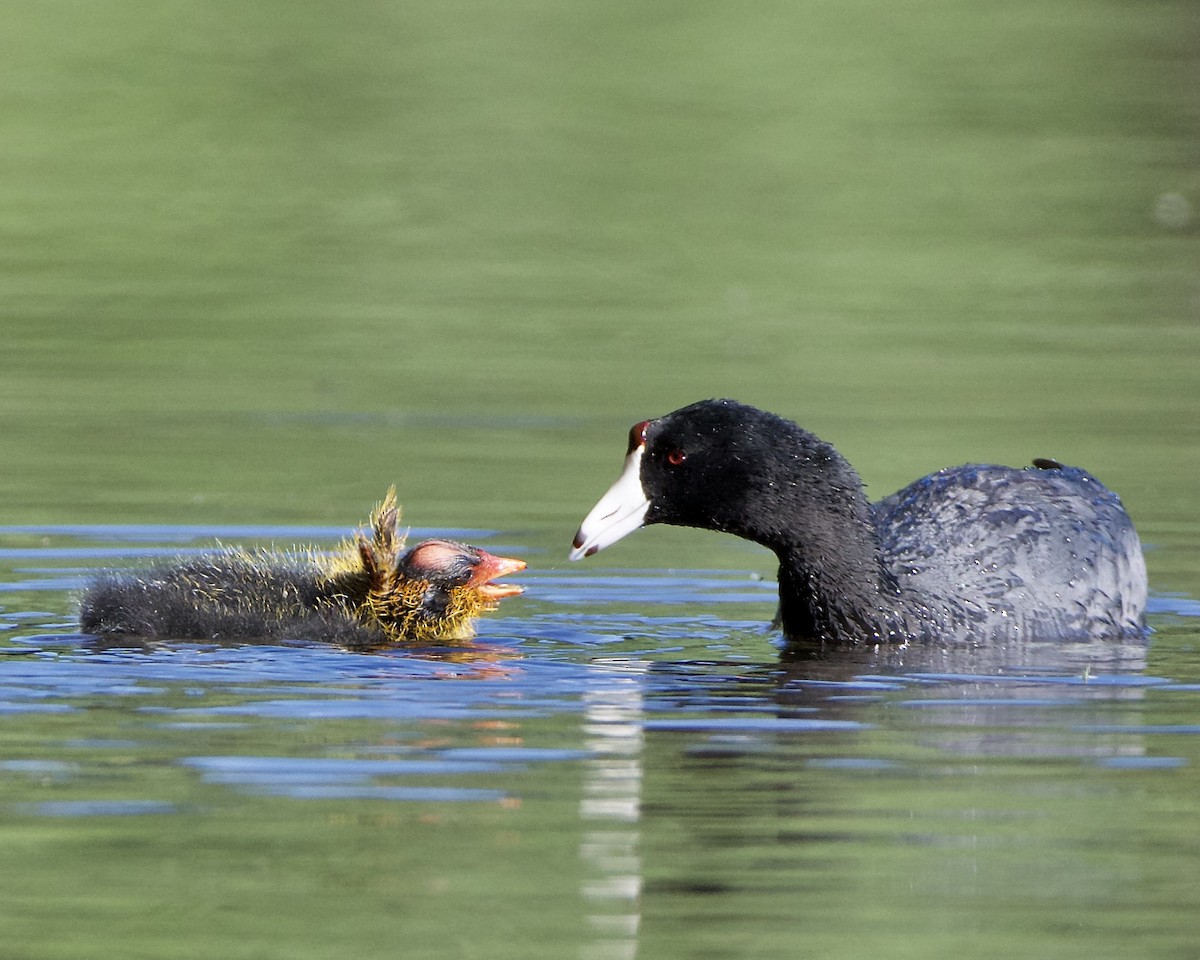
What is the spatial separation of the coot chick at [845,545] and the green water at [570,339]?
348mm

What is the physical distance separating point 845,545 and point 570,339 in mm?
6595

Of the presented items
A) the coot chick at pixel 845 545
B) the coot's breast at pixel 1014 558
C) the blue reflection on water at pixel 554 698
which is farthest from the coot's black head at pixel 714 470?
the coot's breast at pixel 1014 558

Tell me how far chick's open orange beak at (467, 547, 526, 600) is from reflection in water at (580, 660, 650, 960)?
2.49 feet

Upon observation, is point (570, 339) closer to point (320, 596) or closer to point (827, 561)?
point (827, 561)

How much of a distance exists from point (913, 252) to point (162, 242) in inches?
212

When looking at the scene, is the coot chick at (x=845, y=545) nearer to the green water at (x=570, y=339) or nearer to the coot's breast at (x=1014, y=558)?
the coot's breast at (x=1014, y=558)

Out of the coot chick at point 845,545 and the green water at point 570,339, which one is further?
the coot chick at point 845,545

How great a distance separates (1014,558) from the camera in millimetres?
9180

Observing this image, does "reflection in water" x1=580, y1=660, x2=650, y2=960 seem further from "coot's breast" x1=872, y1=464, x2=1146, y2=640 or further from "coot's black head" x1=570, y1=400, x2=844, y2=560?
"coot's breast" x1=872, y1=464, x2=1146, y2=640

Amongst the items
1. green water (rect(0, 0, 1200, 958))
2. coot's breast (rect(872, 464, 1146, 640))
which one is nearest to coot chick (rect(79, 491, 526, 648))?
green water (rect(0, 0, 1200, 958))

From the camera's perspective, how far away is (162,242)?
18.2 metres

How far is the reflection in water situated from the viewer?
17.8ft

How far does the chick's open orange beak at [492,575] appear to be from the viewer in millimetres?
8625

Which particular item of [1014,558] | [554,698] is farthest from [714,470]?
[554,698]
